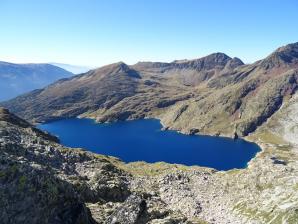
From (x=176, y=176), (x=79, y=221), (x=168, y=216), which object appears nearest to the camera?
(x=79, y=221)

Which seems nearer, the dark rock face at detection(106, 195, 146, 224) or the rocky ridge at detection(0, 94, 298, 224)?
the rocky ridge at detection(0, 94, 298, 224)

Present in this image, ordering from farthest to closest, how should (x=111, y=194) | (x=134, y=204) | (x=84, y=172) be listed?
(x=84, y=172)
(x=111, y=194)
(x=134, y=204)

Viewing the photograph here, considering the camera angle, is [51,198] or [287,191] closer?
[51,198]

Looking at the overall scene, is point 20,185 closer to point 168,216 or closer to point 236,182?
point 168,216

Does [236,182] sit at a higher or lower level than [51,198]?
lower

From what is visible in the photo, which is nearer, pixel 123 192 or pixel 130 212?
pixel 130 212

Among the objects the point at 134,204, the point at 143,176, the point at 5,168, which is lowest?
the point at 143,176

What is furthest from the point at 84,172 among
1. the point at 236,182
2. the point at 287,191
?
the point at 287,191

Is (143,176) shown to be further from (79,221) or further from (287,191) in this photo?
(79,221)

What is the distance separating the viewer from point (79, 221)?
30859 mm

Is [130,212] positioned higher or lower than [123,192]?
higher

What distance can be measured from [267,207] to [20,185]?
40.7 m

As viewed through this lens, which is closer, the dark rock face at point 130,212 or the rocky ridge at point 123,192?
the rocky ridge at point 123,192

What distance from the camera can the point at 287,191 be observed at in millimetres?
59812
